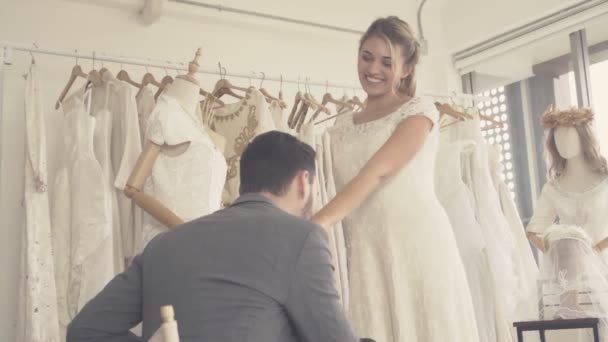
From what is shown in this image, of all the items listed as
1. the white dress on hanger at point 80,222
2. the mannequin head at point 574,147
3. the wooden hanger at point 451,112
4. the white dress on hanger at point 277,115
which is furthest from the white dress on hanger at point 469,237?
the white dress on hanger at point 80,222

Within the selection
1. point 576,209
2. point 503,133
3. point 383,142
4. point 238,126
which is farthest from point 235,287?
point 503,133

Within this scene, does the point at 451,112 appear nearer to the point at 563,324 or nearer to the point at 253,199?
the point at 563,324

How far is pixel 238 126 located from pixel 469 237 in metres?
1.17

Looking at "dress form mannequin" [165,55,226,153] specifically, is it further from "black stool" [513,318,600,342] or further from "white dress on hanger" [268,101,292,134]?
"black stool" [513,318,600,342]

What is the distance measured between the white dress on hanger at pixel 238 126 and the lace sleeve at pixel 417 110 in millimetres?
953

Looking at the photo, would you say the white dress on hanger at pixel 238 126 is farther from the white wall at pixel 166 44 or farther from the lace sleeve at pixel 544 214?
the lace sleeve at pixel 544 214

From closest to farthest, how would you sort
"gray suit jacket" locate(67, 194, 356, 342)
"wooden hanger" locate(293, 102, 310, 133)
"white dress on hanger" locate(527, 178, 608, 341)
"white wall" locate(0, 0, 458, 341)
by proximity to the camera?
"gray suit jacket" locate(67, 194, 356, 342) < "white dress on hanger" locate(527, 178, 608, 341) < "white wall" locate(0, 0, 458, 341) < "wooden hanger" locate(293, 102, 310, 133)

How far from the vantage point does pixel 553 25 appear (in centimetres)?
436

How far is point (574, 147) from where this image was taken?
365 centimetres

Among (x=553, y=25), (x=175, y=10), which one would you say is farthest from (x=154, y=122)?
(x=553, y=25)

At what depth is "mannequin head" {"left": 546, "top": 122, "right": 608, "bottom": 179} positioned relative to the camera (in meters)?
3.61

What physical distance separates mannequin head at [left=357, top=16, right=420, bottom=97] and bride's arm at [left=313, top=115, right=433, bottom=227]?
0.18m

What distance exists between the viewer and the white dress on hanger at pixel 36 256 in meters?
2.59

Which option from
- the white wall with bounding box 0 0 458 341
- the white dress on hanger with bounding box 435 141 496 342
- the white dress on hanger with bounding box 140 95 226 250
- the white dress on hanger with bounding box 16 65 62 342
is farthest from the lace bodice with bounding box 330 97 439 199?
the white wall with bounding box 0 0 458 341
